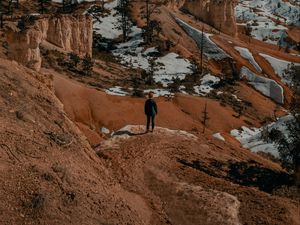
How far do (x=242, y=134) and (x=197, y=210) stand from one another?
115 feet

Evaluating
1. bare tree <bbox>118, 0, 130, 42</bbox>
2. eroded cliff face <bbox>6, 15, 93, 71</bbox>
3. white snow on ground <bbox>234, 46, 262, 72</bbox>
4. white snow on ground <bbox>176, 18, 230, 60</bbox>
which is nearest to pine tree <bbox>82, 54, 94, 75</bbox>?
eroded cliff face <bbox>6, 15, 93, 71</bbox>

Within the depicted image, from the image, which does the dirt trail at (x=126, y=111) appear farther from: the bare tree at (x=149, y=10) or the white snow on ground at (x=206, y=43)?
the bare tree at (x=149, y=10)

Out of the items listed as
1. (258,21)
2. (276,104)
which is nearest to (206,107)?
(276,104)

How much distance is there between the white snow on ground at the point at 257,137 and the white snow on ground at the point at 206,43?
74.1 feet

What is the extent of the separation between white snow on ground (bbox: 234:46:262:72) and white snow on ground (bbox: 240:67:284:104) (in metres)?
3.03

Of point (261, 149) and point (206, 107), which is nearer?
point (261, 149)

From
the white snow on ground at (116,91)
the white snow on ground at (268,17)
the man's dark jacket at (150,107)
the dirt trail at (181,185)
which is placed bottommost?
the white snow on ground at (268,17)

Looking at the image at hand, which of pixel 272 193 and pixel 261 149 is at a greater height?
→ pixel 272 193

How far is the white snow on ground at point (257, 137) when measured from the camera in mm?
34275

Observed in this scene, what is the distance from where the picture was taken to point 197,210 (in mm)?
14430

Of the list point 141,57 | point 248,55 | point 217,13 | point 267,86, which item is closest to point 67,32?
point 141,57

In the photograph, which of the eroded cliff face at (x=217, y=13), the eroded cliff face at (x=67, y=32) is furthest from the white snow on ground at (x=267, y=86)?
the eroded cliff face at (x=217, y=13)

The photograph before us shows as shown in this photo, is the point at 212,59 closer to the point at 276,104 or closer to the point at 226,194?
the point at 276,104

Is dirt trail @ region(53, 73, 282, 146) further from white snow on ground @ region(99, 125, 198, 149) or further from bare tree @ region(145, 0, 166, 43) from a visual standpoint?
bare tree @ region(145, 0, 166, 43)
